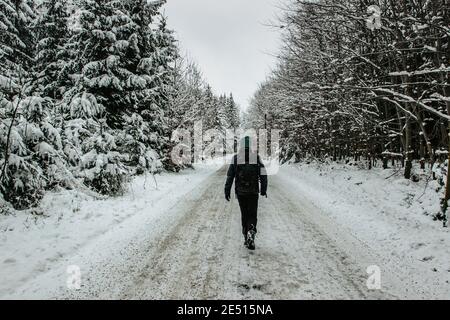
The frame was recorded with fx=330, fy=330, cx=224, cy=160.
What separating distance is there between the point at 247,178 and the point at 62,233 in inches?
158

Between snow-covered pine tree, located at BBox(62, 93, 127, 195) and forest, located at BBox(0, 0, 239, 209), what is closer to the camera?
forest, located at BBox(0, 0, 239, 209)

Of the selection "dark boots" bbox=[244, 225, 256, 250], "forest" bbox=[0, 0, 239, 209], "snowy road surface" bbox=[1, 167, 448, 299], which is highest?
"forest" bbox=[0, 0, 239, 209]

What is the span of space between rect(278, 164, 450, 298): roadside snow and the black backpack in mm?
2514

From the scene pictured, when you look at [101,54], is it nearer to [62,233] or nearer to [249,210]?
[62,233]

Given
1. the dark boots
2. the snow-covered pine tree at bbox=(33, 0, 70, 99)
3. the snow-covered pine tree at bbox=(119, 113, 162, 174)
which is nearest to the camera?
the dark boots

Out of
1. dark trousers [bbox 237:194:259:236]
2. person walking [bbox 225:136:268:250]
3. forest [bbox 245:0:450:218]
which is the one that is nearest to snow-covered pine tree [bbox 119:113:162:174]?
forest [bbox 245:0:450:218]

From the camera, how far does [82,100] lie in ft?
36.9

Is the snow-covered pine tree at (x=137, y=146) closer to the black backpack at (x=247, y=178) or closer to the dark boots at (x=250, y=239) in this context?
the black backpack at (x=247, y=178)

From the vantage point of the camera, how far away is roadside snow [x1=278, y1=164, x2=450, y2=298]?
5.22 metres

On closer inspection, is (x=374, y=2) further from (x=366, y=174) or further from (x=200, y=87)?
(x=200, y=87)

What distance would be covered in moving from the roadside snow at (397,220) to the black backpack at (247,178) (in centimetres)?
251

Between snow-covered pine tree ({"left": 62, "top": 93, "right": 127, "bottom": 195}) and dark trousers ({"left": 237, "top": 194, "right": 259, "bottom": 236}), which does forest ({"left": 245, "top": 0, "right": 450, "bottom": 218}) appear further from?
snow-covered pine tree ({"left": 62, "top": 93, "right": 127, "bottom": 195})

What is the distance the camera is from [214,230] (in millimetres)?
7523
